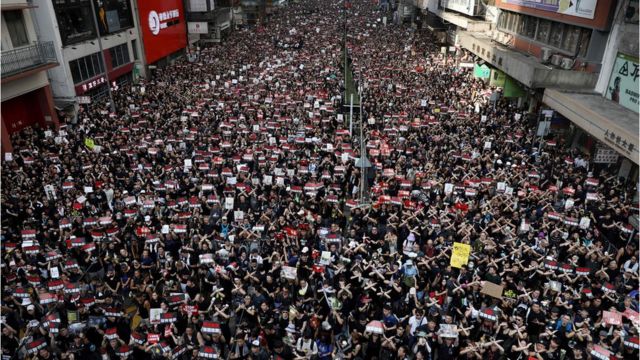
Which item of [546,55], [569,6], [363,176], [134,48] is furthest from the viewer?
[134,48]

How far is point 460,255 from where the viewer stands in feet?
35.6

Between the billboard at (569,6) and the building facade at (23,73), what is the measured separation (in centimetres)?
2507

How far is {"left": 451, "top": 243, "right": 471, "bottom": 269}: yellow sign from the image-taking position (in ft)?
35.4

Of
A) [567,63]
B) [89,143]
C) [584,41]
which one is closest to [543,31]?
[567,63]

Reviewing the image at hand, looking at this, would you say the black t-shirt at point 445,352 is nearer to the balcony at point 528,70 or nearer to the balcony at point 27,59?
the balcony at point 528,70

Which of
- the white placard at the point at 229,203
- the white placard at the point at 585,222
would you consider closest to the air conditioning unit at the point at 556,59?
the white placard at the point at 585,222

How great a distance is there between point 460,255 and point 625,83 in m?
13.1

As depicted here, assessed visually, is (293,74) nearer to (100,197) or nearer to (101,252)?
(100,197)

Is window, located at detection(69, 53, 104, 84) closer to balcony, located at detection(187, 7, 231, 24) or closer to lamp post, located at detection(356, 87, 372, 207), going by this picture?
balcony, located at detection(187, 7, 231, 24)

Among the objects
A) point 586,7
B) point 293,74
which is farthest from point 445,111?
point 293,74

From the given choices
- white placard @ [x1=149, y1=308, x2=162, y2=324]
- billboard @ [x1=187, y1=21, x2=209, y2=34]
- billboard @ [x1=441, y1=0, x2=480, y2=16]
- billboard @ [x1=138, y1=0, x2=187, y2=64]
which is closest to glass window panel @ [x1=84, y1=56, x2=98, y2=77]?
billboard @ [x1=138, y1=0, x2=187, y2=64]

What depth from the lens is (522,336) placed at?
8680mm

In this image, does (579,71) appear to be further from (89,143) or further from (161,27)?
(161,27)

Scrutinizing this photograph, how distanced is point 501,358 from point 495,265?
2540mm
